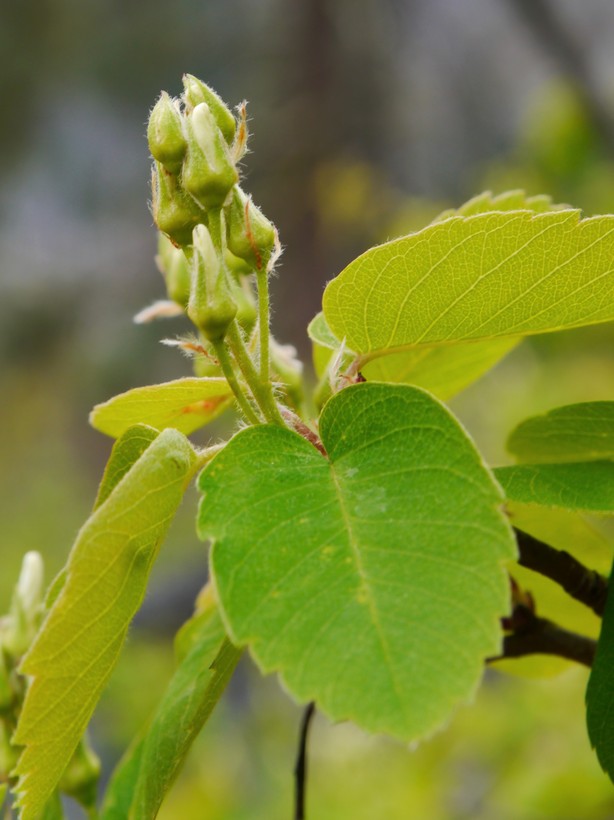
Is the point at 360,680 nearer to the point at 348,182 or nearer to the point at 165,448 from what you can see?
the point at 165,448

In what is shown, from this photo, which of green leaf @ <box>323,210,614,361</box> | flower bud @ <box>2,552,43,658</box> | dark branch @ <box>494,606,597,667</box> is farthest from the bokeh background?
green leaf @ <box>323,210,614,361</box>

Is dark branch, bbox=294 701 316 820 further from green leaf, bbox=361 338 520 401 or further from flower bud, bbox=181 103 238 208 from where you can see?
flower bud, bbox=181 103 238 208

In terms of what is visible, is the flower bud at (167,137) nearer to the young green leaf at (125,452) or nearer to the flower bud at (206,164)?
the flower bud at (206,164)

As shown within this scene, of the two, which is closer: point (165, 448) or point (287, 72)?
point (165, 448)

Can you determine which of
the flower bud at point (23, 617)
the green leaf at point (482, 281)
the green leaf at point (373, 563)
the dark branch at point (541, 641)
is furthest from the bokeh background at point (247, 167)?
the green leaf at point (373, 563)

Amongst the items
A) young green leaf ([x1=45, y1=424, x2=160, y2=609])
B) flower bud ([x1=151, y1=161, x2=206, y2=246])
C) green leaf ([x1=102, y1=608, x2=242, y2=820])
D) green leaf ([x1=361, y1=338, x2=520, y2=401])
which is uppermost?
flower bud ([x1=151, y1=161, x2=206, y2=246])

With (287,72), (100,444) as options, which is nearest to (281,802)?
(100,444)

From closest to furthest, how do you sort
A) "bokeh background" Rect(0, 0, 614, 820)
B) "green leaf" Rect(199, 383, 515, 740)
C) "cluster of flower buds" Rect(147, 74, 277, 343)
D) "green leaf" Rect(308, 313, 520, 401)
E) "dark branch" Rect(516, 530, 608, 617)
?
1. "green leaf" Rect(199, 383, 515, 740)
2. "cluster of flower buds" Rect(147, 74, 277, 343)
3. "dark branch" Rect(516, 530, 608, 617)
4. "green leaf" Rect(308, 313, 520, 401)
5. "bokeh background" Rect(0, 0, 614, 820)

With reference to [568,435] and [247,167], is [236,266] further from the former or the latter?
[247,167]

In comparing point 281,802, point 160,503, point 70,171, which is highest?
point 70,171
